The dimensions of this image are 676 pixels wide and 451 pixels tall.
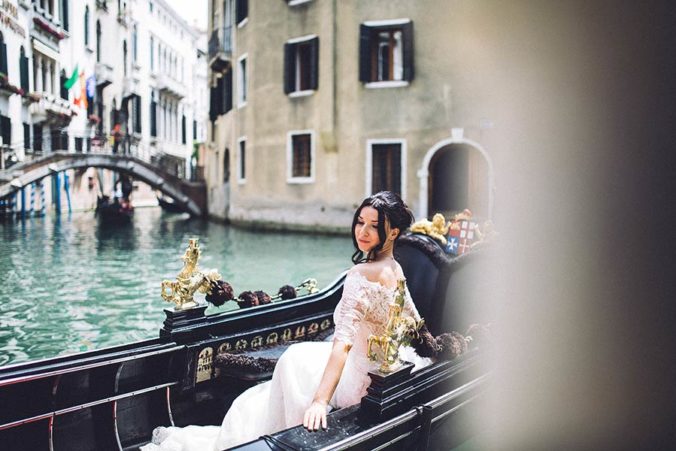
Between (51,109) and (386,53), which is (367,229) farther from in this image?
(51,109)

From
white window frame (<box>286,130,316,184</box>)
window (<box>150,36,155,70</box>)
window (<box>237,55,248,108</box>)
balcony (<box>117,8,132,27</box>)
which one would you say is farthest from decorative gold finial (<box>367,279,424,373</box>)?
window (<box>150,36,155,70</box>)

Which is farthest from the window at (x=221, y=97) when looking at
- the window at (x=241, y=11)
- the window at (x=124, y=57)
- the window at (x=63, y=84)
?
the window at (x=124, y=57)

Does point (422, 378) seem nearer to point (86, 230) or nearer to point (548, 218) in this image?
point (548, 218)

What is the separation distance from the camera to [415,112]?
36.8 feet

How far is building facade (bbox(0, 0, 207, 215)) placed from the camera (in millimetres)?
12508

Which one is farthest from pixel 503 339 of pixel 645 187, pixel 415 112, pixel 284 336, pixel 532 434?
pixel 415 112

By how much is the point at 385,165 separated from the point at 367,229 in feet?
33.6

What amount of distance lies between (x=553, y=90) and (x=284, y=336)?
186cm

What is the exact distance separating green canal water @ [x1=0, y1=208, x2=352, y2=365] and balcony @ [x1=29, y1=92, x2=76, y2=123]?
2.77 m

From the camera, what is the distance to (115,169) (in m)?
17.5

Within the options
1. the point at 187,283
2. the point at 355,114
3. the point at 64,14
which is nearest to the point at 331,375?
the point at 187,283

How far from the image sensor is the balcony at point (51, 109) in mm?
13977

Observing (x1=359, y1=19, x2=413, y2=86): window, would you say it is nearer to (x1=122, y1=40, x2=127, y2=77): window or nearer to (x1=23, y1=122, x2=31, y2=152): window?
(x1=23, y1=122, x2=31, y2=152): window

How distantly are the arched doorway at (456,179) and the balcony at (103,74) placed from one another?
12584 mm
